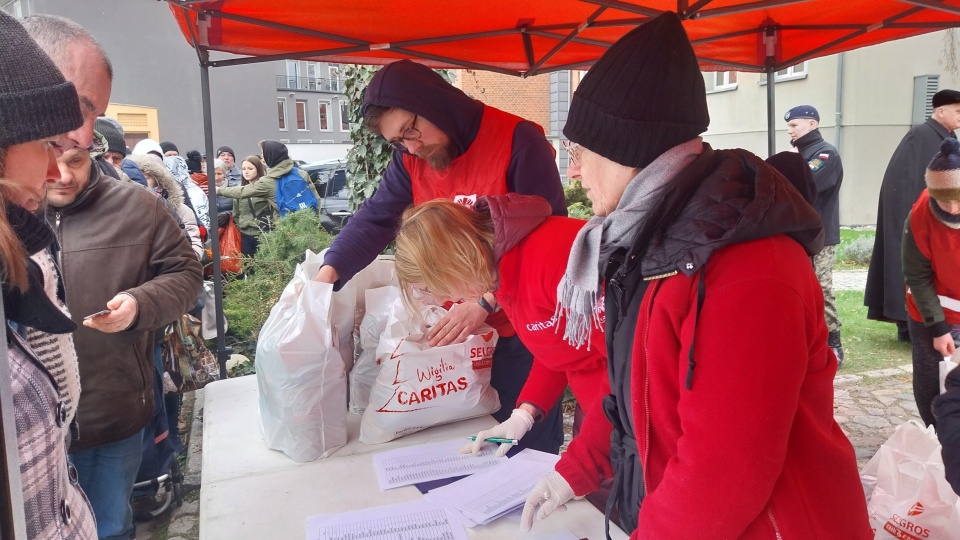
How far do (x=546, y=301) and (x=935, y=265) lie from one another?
2.29 metres

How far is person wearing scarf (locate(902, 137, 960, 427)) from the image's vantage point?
276 cm

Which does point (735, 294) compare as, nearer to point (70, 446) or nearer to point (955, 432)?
point (955, 432)

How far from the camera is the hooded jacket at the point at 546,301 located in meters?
1.50

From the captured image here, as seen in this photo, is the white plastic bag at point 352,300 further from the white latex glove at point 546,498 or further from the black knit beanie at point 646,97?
the black knit beanie at point 646,97

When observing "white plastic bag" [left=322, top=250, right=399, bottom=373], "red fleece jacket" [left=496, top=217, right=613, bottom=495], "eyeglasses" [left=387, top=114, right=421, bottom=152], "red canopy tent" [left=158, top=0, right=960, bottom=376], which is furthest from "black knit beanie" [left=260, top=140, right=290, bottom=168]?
"red fleece jacket" [left=496, top=217, right=613, bottom=495]

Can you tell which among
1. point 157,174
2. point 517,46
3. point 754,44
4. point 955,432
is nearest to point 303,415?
point 955,432

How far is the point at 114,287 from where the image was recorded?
2.09 meters

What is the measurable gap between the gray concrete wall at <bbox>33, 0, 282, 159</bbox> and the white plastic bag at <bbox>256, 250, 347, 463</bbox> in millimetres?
16354

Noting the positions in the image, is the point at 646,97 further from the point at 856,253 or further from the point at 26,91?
the point at 856,253

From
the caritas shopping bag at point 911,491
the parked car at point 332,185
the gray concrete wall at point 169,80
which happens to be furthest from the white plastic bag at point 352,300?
the gray concrete wall at point 169,80

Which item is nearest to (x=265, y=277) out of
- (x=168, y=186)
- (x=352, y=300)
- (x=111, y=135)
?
(x=168, y=186)

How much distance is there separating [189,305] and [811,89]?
12.8 m

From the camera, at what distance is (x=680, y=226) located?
1.02 meters

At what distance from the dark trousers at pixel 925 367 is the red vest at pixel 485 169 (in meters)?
2.14
